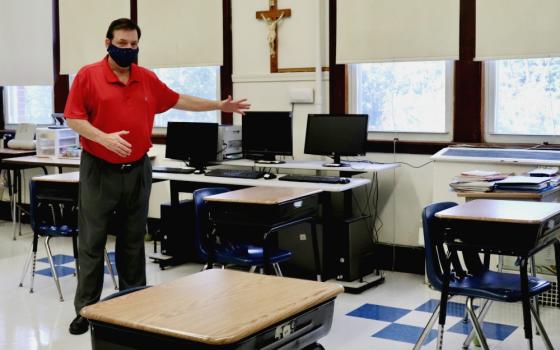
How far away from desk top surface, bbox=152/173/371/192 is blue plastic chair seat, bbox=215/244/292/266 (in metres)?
0.77

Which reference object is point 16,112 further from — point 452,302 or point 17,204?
point 452,302

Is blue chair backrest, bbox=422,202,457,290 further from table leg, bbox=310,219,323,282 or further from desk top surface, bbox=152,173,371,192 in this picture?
desk top surface, bbox=152,173,371,192

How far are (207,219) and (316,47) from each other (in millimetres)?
2166

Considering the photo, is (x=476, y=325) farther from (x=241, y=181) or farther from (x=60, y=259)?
(x=60, y=259)

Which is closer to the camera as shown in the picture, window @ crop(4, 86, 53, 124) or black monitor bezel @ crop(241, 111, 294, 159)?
black monitor bezel @ crop(241, 111, 294, 159)

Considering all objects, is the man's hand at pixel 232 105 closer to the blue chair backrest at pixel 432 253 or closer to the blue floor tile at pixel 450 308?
the blue chair backrest at pixel 432 253

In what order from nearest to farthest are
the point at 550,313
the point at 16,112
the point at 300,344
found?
the point at 300,344 < the point at 550,313 < the point at 16,112

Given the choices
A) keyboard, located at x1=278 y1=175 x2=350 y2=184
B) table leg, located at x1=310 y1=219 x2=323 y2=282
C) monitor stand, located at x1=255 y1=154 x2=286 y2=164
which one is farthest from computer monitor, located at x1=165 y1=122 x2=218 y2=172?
table leg, located at x1=310 y1=219 x2=323 y2=282

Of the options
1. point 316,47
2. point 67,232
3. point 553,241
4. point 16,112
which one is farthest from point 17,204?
point 553,241

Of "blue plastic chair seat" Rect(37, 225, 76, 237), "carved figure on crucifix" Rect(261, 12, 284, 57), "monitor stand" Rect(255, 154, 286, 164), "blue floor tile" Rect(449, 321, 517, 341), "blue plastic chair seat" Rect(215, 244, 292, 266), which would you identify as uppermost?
"carved figure on crucifix" Rect(261, 12, 284, 57)

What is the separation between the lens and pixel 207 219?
4.66m

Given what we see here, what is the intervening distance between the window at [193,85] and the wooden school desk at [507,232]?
158 inches

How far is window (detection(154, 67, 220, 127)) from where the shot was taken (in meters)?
7.20

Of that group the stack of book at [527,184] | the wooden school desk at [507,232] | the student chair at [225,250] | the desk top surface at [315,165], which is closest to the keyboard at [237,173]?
the desk top surface at [315,165]
